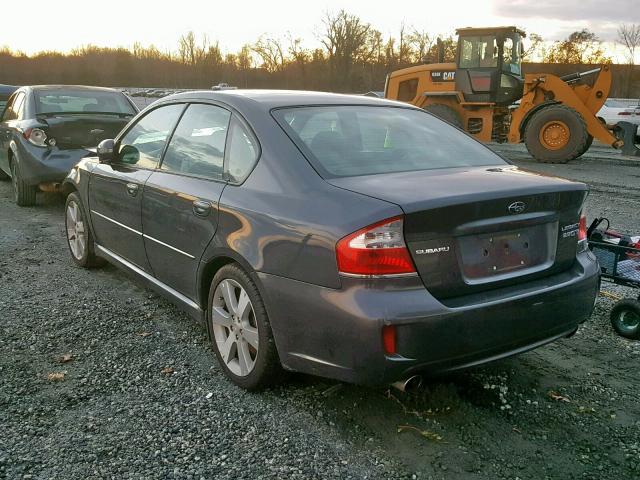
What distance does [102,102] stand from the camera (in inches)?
338

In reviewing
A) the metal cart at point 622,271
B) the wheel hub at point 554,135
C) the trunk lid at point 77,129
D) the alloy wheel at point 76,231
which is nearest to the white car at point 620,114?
the wheel hub at point 554,135

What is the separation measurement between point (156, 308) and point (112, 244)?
2.00 ft

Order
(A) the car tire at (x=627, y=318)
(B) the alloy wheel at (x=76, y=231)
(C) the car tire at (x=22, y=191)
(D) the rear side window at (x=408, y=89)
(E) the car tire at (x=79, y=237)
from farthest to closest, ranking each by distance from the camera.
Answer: (D) the rear side window at (x=408, y=89) → (C) the car tire at (x=22, y=191) → (B) the alloy wheel at (x=76, y=231) → (E) the car tire at (x=79, y=237) → (A) the car tire at (x=627, y=318)

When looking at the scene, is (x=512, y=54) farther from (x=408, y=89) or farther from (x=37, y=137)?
(x=37, y=137)

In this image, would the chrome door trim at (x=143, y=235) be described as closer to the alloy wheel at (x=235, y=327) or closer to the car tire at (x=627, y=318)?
the alloy wheel at (x=235, y=327)

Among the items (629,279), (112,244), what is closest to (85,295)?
(112,244)

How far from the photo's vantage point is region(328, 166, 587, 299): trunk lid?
2512 mm

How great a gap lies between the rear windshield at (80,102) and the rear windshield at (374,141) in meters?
5.85

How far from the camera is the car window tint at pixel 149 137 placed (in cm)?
402

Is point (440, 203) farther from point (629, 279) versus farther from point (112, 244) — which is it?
point (112, 244)

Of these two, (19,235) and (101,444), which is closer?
(101,444)

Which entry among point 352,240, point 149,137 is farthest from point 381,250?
point 149,137

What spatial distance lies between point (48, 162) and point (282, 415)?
5980 millimetres

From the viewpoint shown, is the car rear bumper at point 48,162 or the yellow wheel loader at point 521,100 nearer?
the car rear bumper at point 48,162
